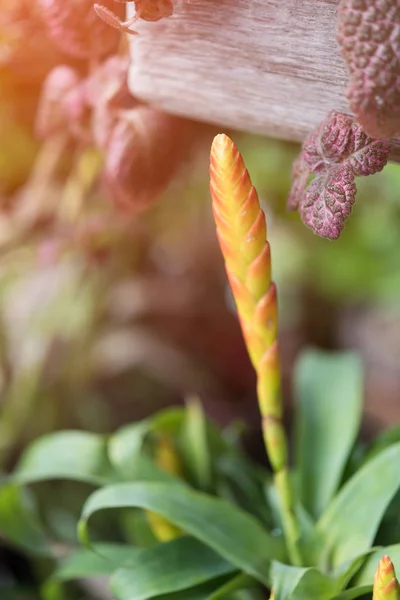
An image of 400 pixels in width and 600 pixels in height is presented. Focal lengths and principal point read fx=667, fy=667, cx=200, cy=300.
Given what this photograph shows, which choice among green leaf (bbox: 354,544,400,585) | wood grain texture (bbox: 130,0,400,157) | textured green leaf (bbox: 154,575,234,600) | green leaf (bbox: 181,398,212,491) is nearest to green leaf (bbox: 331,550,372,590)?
green leaf (bbox: 354,544,400,585)

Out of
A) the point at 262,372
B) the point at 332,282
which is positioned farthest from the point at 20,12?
the point at 332,282

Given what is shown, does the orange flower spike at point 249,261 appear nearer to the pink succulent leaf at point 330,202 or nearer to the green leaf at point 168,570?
the pink succulent leaf at point 330,202

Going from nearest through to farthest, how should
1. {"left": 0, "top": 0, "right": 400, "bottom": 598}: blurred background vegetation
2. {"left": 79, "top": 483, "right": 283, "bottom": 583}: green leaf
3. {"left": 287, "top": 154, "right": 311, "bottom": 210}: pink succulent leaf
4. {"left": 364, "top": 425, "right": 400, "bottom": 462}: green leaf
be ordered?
1. {"left": 287, "top": 154, "right": 311, "bottom": 210}: pink succulent leaf
2. {"left": 79, "top": 483, "right": 283, "bottom": 583}: green leaf
3. {"left": 364, "top": 425, "right": 400, "bottom": 462}: green leaf
4. {"left": 0, "top": 0, "right": 400, "bottom": 598}: blurred background vegetation

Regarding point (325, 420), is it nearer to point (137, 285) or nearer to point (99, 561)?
point (99, 561)

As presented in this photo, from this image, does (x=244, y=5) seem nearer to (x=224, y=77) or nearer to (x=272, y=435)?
(x=224, y=77)

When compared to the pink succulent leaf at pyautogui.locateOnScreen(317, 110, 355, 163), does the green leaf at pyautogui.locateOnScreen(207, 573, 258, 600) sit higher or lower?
lower

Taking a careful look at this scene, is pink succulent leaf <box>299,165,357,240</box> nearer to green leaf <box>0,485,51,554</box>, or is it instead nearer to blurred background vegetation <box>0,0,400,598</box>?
blurred background vegetation <box>0,0,400,598</box>

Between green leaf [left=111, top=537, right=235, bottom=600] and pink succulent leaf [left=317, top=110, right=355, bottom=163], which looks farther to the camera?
green leaf [left=111, top=537, right=235, bottom=600]

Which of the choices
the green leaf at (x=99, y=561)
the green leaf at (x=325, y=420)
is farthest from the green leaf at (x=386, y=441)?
the green leaf at (x=99, y=561)
